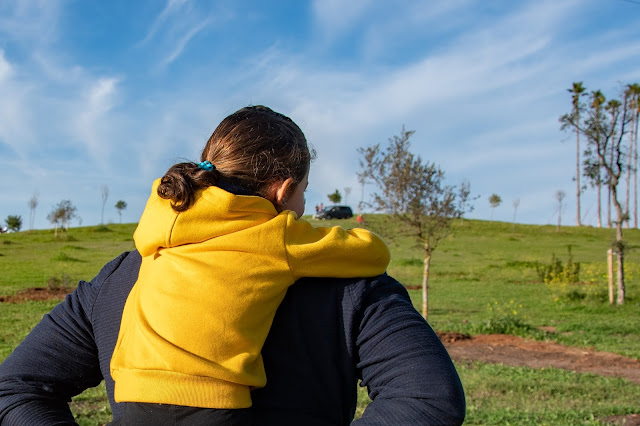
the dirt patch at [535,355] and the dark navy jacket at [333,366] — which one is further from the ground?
the dark navy jacket at [333,366]

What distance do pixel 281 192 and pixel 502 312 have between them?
13.3 meters

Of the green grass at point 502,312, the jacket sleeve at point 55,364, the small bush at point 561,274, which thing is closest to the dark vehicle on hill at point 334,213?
the green grass at point 502,312

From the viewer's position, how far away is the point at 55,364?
1400 millimetres

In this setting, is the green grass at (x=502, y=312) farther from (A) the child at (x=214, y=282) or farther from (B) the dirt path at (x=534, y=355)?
(A) the child at (x=214, y=282)

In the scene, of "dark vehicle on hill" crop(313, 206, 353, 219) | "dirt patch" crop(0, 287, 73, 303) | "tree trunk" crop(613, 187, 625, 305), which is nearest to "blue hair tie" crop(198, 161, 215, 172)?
"dirt patch" crop(0, 287, 73, 303)

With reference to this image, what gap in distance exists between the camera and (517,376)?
24.5ft

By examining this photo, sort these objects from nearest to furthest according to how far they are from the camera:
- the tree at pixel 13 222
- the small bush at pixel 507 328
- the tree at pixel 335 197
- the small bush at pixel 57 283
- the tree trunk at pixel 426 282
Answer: the small bush at pixel 507 328
the tree trunk at pixel 426 282
the small bush at pixel 57 283
the tree at pixel 13 222
the tree at pixel 335 197

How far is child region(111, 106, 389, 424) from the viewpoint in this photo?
1.13m

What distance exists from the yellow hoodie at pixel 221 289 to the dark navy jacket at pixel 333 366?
0.15ft

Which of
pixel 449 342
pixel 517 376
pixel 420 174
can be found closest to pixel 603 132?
pixel 420 174

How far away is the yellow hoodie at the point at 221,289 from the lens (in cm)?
113

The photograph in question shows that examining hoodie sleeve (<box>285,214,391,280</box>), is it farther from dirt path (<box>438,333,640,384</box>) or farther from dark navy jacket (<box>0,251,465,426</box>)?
dirt path (<box>438,333,640,384</box>)

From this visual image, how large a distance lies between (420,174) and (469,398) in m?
6.46

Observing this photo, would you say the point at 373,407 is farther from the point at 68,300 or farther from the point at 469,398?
the point at 469,398
